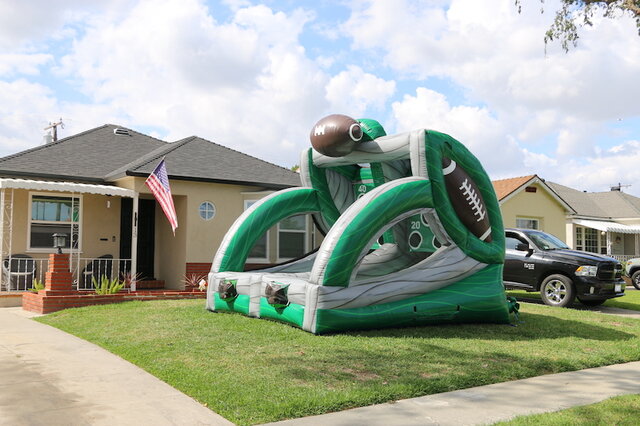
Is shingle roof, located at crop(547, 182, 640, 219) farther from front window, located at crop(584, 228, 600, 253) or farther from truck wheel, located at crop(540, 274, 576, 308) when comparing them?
truck wheel, located at crop(540, 274, 576, 308)

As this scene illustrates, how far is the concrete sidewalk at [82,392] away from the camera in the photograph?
4473 mm

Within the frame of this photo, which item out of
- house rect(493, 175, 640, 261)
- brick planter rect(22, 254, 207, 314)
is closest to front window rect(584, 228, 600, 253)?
house rect(493, 175, 640, 261)

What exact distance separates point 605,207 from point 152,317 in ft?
98.9

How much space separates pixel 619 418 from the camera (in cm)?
458

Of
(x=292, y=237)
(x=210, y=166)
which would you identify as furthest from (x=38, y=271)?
(x=292, y=237)

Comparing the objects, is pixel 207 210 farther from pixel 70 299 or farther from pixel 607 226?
pixel 607 226

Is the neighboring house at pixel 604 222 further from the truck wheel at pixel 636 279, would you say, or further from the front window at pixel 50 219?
the front window at pixel 50 219

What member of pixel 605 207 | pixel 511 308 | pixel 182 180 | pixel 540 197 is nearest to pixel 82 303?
pixel 182 180

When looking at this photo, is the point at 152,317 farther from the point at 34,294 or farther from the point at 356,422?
the point at 356,422

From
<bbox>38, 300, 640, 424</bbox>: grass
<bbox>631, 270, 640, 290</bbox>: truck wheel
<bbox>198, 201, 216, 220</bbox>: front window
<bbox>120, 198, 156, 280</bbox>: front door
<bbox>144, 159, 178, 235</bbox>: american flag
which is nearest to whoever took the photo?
<bbox>38, 300, 640, 424</bbox>: grass

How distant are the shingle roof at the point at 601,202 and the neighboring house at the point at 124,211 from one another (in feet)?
65.9

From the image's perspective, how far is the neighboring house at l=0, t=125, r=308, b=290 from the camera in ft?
44.1

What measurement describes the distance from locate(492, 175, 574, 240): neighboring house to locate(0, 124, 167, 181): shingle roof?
14.5 m

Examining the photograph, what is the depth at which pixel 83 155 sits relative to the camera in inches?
619
